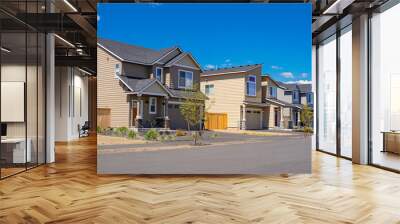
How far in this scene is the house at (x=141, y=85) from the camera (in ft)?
19.1

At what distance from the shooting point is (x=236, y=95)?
620 cm

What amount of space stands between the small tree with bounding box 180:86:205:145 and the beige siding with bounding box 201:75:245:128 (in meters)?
0.12

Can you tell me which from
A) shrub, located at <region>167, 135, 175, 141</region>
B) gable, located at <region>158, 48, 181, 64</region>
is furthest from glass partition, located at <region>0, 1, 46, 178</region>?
shrub, located at <region>167, 135, 175, 141</region>

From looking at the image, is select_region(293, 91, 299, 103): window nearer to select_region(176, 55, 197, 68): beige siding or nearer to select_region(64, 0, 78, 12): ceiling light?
select_region(176, 55, 197, 68): beige siding

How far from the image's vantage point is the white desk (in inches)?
227

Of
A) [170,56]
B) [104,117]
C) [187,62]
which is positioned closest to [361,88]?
[187,62]

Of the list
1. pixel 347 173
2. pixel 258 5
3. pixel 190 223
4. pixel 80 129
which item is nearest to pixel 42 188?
pixel 190 223

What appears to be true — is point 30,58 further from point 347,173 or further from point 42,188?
point 347,173

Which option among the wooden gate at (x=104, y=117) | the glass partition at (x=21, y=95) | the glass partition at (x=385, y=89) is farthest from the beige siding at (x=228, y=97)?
the glass partition at (x=21, y=95)

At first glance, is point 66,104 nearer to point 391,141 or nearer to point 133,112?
point 133,112

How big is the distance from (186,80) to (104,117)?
1513mm

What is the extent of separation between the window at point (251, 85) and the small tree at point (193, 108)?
87cm

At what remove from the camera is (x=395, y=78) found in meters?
6.19

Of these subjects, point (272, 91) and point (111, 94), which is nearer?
point (111, 94)
